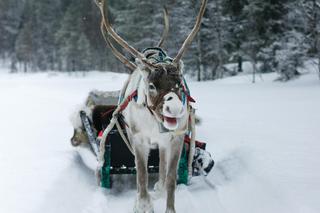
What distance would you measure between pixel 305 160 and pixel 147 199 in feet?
7.70

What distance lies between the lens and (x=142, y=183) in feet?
Answer: 12.3

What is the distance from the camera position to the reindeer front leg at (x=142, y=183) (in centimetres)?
367

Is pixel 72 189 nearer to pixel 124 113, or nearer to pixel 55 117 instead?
pixel 124 113

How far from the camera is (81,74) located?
5112 cm

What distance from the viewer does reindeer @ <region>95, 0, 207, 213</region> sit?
2.85 meters

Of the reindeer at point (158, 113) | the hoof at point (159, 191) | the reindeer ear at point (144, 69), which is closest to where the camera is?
the reindeer at point (158, 113)

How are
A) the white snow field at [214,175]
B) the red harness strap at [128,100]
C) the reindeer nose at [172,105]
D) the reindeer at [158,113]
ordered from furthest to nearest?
the white snow field at [214,175], the red harness strap at [128,100], the reindeer at [158,113], the reindeer nose at [172,105]

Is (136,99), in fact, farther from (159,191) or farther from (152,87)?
(159,191)

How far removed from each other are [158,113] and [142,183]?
1102 millimetres

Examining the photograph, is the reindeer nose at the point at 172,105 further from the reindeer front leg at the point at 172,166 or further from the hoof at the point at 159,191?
the hoof at the point at 159,191

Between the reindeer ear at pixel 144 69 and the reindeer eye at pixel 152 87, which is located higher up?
the reindeer ear at pixel 144 69

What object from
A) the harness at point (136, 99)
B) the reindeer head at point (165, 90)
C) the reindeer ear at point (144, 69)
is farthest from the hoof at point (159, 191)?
the reindeer ear at point (144, 69)

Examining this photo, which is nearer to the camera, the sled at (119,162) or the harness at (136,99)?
the harness at (136,99)

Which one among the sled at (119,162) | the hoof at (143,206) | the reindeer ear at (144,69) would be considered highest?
the reindeer ear at (144,69)
